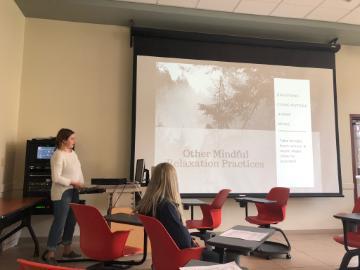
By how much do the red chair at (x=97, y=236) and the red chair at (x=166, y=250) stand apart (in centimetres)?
65

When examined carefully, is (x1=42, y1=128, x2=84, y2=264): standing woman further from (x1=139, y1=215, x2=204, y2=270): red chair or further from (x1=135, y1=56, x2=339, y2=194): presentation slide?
(x1=139, y1=215, x2=204, y2=270): red chair

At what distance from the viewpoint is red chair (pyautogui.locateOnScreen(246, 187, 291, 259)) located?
4055 mm

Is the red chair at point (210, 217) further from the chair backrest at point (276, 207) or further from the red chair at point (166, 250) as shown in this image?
the red chair at point (166, 250)

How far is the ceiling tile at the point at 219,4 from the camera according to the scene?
4587mm

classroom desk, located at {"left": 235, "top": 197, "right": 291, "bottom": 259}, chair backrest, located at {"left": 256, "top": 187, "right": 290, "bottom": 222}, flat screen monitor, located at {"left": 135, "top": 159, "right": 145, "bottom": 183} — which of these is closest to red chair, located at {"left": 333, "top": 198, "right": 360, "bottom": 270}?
classroom desk, located at {"left": 235, "top": 197, "right": 291, "bottom": 259}

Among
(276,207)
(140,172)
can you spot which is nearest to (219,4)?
(140,172)

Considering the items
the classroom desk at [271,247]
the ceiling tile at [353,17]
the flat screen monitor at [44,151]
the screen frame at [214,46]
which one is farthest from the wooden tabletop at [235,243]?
the ceiling tile at [353,17]

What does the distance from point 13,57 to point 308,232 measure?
5.27 meters

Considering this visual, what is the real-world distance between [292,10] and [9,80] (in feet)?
13.8

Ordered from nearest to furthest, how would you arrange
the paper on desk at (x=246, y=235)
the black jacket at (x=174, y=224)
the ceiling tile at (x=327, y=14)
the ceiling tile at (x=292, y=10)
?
the paper on desk at (x=246, y=235) → the black jacket at (x=174, y=224) → the ceiling tile at (x=292, y=10) → the ceiling tile at (x=327, y=14)

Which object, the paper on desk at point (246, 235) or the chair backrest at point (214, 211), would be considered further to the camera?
the chair backrest at point (214, 211)

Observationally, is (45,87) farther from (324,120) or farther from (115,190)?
(324,120)

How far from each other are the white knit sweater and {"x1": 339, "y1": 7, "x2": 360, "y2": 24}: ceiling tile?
15.0 feet

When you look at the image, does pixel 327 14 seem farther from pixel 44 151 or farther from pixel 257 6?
pixel 44 151
